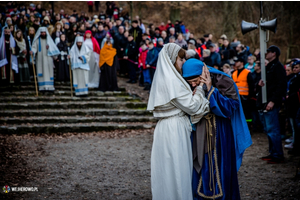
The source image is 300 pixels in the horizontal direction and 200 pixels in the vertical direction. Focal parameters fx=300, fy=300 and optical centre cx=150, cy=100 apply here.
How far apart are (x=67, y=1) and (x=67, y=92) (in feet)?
65.8

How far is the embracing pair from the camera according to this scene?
3.23 m

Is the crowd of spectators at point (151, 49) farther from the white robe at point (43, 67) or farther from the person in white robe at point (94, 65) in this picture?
the white robe at point (43, 67)

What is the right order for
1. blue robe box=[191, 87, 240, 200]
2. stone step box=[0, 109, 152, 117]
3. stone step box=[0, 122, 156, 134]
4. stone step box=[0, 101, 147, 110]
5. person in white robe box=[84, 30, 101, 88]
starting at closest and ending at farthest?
blue robe box=[191, 87, 240, 200] < stone step box=[0, 122, 156, 134] < stone step box=[0, 109, 152, 117] < stone step box=[0, 101, 147, 110] < person in white robe box=[84, 30, 101, 88]

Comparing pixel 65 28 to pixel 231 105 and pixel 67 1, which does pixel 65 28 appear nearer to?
pixel 231 105

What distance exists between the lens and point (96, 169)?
559 cm

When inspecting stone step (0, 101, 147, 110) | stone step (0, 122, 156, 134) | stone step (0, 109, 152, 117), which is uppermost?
stone step (0, 101, 147, 110)

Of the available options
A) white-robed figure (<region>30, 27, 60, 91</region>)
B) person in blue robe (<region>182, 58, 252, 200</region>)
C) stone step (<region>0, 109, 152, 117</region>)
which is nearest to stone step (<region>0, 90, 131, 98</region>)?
white-robed figure (<region>30, 27, 60, 91</region>)

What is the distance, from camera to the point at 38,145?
23.4 feet

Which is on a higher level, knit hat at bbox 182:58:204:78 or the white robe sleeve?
knit hat at bbox 182:58:204:78

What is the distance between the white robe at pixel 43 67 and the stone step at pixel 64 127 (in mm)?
2749

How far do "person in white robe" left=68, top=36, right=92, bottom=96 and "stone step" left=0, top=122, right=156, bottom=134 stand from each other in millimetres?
2255

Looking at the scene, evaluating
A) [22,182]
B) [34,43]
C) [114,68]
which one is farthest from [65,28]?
[22,182]

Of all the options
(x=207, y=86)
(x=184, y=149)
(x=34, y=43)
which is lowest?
(x=184, y=149)

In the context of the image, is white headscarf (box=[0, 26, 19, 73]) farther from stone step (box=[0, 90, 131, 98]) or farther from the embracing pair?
the embracing pair
